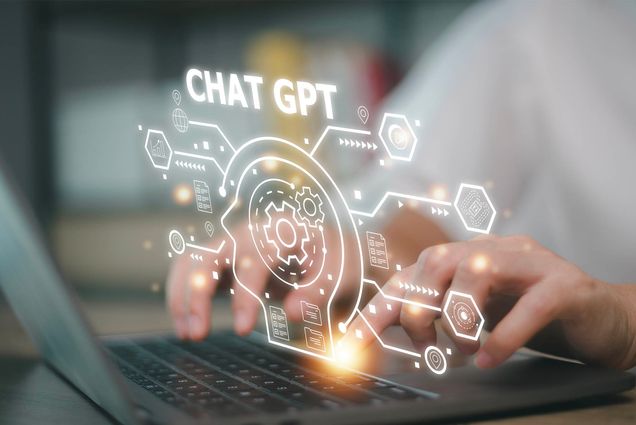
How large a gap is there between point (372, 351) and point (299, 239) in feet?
0.27

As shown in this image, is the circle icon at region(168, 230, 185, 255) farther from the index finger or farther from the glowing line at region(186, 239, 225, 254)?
the index finger

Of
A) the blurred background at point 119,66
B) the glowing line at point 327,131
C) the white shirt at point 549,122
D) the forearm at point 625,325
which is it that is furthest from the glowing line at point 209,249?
the blurred background at point 119,66

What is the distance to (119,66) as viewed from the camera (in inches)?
106

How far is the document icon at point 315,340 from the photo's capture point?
0.52 meters

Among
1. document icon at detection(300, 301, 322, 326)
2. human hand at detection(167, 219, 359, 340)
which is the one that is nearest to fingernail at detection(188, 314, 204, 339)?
human hand at detection(167, 219, 359, 340)

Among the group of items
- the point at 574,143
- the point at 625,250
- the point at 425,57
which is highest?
the point at 425,57

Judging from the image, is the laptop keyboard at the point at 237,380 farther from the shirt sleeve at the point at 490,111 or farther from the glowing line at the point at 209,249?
the shirt sleeve at the point at 490,111

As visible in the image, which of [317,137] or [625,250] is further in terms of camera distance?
[625,250]

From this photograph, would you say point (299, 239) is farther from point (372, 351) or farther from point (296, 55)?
point (296, 55)

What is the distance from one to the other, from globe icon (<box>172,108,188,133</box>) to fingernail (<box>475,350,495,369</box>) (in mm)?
255

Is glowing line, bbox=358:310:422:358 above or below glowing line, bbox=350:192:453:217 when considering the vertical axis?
below

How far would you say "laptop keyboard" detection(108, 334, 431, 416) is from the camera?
16.2 inches

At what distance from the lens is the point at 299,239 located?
0.52m

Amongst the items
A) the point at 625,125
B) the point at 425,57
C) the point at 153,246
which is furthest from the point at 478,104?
the point at 425,57
